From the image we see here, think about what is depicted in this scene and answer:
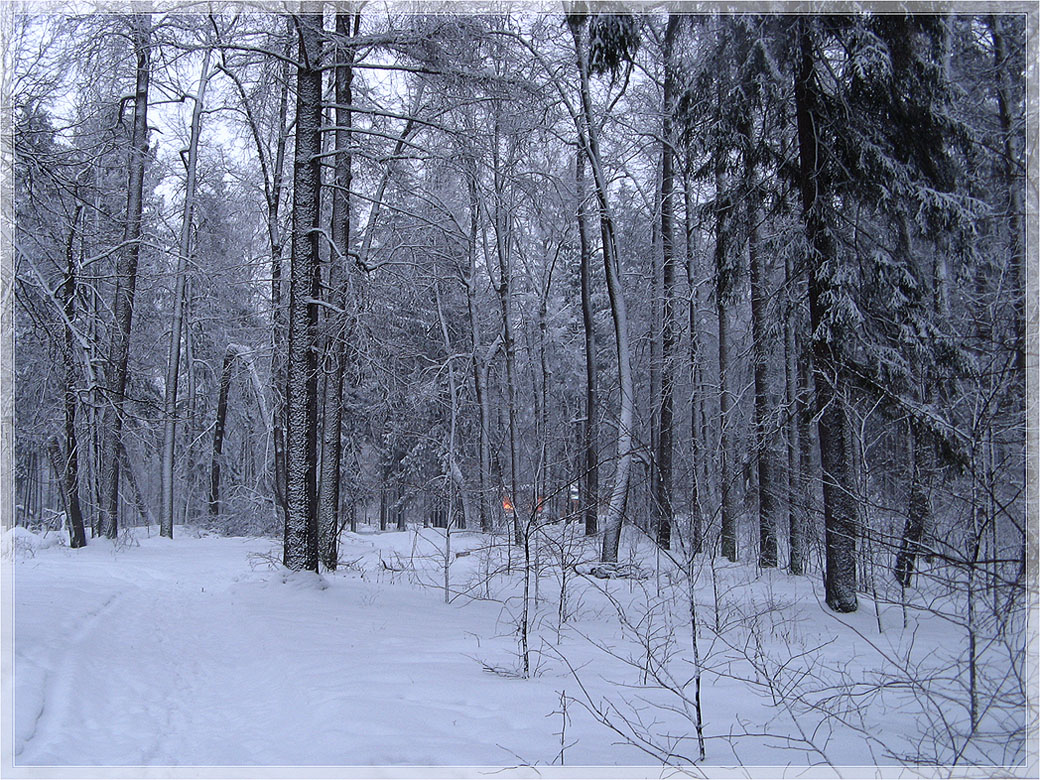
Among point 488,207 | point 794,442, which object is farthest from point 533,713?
point 488,207

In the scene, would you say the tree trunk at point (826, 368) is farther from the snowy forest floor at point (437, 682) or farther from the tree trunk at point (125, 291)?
the tree trunk at point (125, 291)

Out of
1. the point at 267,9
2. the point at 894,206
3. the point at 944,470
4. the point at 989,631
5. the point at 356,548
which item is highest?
the point at 267,9

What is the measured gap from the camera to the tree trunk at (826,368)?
25.8ft

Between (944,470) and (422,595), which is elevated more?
(944,470)

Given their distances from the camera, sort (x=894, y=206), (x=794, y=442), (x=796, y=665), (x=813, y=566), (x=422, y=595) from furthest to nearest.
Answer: (x=794, y=442)
(x=813, y=566)
(x=422, y=595)
(x=894, y=206)
(x=796, y=665)

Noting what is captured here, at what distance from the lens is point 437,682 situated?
5.27 m

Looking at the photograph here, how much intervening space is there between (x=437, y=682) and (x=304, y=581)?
13.9 feet

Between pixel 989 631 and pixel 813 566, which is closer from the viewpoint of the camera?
pixel 989 631

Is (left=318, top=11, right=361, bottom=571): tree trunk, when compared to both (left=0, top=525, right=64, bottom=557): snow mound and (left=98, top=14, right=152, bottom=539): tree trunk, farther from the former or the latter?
(left=0, top=525, right=64, bottom=557): snow mound

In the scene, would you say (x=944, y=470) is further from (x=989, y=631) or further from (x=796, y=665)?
(x=989, y=631)

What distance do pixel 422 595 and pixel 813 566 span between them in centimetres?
698

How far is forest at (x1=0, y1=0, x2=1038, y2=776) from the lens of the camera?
4.27 metres

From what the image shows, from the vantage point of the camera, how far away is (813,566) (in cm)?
1205

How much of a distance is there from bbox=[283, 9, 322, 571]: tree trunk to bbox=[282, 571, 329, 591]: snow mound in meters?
0.17
